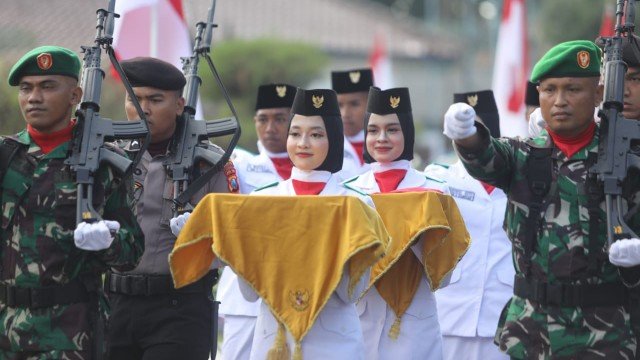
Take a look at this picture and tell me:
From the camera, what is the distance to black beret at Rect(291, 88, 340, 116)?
7363 mm

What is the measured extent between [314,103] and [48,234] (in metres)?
1.73

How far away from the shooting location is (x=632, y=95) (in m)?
7.49

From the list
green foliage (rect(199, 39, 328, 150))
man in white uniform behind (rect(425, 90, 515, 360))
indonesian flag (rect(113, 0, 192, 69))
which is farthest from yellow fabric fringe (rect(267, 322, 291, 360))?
green foliage (rect(199, 39, 328, 150))

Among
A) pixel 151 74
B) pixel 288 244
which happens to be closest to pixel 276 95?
pixel 151 74

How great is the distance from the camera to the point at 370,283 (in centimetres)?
749

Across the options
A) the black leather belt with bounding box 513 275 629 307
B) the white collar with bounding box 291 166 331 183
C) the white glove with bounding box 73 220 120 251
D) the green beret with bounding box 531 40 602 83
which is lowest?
the black leather belt with bounding box 513 275 629 307

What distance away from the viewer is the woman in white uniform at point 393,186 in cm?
771

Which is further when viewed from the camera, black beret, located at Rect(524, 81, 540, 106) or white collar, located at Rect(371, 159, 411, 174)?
black beret, located at Rect(524, 81, 540, 106)

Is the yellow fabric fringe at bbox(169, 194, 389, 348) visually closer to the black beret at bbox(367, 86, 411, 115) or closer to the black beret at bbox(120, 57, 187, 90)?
the black beret at bbox(120, 57, 187, 90)

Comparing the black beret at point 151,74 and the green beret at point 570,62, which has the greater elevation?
the green beret at point 570,62

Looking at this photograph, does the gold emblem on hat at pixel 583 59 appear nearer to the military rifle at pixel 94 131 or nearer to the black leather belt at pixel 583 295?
the black leather belt at pixel 583 295

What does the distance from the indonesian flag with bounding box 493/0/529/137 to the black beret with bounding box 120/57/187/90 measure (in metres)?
5.82

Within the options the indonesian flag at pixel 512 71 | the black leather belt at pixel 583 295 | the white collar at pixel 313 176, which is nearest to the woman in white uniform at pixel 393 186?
the white collar at pixel 313 176

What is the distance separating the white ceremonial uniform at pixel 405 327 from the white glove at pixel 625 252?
1582 mm
